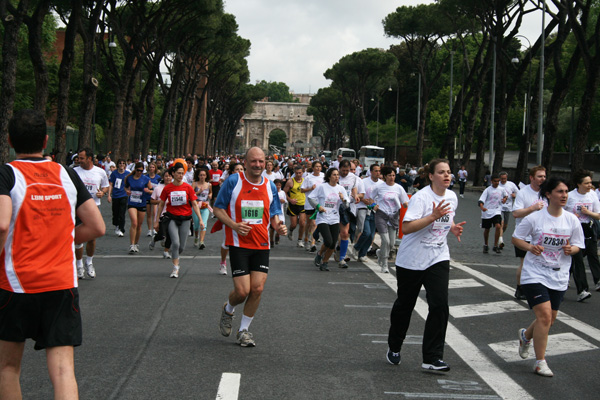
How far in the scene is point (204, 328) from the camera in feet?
24.3

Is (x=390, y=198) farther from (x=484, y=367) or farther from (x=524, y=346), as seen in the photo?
(x=484, y=367)

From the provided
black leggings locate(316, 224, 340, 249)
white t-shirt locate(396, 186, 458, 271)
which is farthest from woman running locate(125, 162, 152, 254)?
white t-shirt locate(396, 186, 458, 271)

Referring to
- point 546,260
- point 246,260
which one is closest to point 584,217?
point 546,260

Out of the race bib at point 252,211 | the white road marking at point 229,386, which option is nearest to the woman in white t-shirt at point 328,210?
the race bib at point 252,211

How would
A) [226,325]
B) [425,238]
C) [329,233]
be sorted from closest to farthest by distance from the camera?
[425,238] → [226,325] → [329,233]

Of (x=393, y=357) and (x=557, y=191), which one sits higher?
(x=557, y=191)

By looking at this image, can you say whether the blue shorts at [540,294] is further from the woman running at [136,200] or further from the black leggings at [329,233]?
the woman running at [136,200]

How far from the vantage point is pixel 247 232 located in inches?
258

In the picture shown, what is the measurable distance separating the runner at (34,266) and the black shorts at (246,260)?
9.48 ft

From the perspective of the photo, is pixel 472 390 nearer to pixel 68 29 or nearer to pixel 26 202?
pixel 26 202

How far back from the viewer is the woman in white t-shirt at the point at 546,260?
19.9 ft

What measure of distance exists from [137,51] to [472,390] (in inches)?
1160

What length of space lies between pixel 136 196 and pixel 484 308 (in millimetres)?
7678

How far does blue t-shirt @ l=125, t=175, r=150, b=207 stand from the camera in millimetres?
14492
